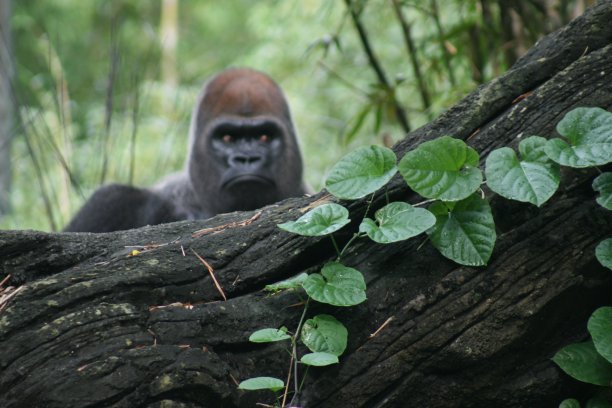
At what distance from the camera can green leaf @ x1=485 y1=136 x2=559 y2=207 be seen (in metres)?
1.68

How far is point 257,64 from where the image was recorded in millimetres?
9102

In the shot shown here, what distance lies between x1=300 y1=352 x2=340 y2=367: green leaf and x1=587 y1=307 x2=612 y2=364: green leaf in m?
0.54

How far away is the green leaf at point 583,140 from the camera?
66.7 inches

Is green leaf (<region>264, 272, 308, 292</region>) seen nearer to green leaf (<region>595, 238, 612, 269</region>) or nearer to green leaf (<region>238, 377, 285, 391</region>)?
green leaf (<region>238, 377, 285, 391</region>)

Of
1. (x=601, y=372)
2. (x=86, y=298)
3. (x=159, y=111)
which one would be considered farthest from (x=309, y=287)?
(x=159, y=111)

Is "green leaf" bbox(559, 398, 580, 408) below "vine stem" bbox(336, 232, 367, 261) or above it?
below

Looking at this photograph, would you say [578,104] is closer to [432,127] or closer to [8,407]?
[432,127]

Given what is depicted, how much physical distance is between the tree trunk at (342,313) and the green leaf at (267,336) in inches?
3.1

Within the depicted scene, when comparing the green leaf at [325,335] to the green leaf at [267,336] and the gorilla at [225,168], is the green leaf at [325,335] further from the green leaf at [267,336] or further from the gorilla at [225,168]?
the gorilla at [225,168]

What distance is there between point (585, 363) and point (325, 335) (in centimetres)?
56

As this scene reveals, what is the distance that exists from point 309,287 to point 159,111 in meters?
8.67

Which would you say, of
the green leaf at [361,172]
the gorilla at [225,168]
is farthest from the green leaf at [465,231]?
the gorilla at [225,168]

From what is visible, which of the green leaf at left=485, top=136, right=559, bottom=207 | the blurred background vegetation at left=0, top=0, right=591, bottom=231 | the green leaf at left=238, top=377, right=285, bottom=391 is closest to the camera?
the green leaf at left=238, top=377, right=285, bottom=391

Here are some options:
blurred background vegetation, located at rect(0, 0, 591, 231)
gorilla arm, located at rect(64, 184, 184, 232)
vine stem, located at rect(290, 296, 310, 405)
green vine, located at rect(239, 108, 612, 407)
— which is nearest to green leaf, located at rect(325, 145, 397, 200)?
green vine, located at rect(239, 108, 612, 407)
